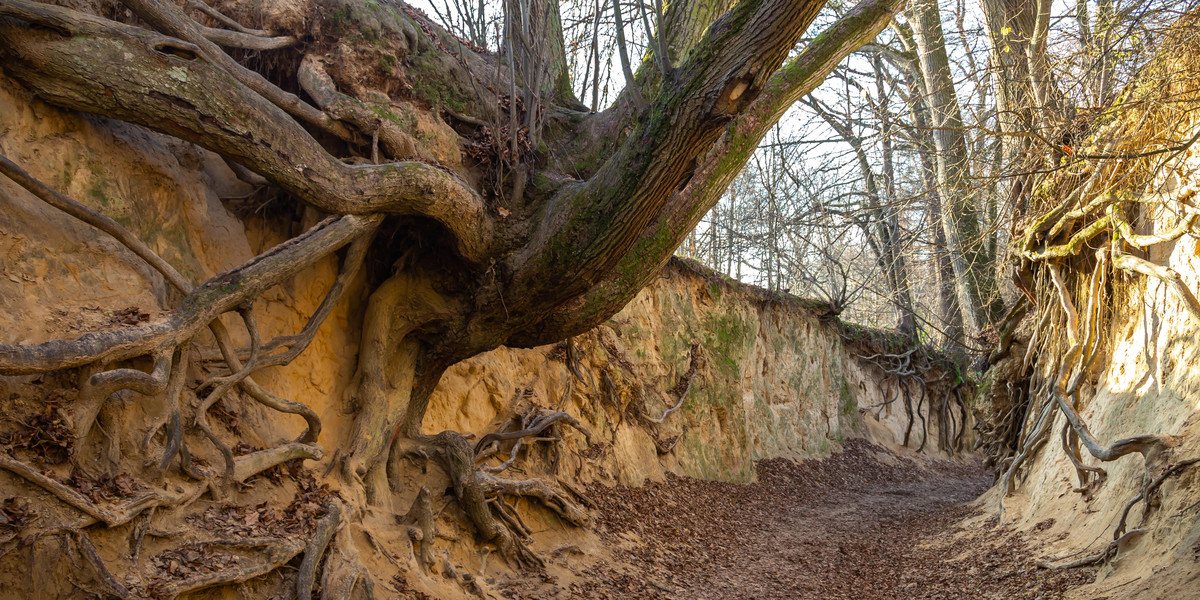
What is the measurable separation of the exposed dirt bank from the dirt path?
0.05 feet

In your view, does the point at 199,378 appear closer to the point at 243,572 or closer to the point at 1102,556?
the point at 243,572

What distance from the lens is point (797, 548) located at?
8531 mm

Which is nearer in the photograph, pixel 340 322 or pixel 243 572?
pixel 243 572

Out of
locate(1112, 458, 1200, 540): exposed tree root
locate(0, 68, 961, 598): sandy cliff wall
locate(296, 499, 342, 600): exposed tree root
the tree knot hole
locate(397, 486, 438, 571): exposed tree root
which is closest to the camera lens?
locate(0, 68, 961, 598): sandy cliff wall

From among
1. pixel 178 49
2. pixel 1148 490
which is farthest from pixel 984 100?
pixel 178 49

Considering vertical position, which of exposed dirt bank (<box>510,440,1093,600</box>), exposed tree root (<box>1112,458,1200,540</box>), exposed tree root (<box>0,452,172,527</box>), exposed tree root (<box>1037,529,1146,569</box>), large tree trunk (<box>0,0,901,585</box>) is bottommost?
exposed dirt bank (<box>510,440,1093,600</box>)

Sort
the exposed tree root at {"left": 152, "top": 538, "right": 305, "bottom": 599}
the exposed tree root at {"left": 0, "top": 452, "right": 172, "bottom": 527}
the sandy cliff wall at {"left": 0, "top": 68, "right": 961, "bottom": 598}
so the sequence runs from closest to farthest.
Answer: the exposed tree root at {"left": 0, "top": 452, "right": 172, "bottom": 527} < the exposed tree root at {"left": 152, "top": 538, "right": 305, "bottom": 599} < the sandy cliff wall at {"left": 0, "top": 68, "right": 961, "bottom": 598}

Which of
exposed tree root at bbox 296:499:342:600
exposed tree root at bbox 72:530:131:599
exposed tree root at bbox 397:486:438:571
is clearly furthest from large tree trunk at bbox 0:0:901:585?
exposed tree root at bbox 72:530:131:599

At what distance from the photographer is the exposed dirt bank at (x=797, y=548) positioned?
643 centimetres

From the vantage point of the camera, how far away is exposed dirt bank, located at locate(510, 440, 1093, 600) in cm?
643

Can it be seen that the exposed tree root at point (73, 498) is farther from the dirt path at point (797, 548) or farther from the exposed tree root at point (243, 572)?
the dirt path at point (797, 548)

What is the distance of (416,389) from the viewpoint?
21.3 ft

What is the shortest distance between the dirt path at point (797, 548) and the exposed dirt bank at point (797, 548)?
0.05 feet

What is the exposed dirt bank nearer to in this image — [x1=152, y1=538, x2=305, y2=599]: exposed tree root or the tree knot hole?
[x1=152, y1=538, x2=305, y2=599]: exposed tree root
